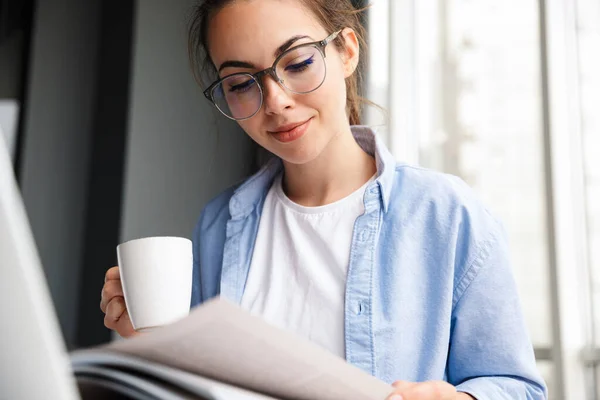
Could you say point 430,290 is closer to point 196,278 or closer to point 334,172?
point 334,172

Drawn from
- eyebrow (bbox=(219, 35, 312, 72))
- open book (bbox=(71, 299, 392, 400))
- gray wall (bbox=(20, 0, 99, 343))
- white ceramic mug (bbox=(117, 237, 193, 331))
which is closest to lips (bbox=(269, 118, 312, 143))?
eyebrow (bbox=(219, 35, 312, 72))

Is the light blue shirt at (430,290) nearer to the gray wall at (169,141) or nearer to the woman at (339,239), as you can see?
the woman at (339,239)

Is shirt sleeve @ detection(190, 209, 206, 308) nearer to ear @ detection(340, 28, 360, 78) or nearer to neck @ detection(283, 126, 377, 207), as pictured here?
neck @ detection(283, 126, 377, 207)

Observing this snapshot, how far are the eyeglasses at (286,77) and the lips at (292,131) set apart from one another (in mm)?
49

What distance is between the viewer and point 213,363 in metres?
0.42

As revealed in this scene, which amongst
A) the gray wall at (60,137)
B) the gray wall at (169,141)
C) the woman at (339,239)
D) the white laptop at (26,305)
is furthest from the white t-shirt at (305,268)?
the gray wall at (60,137)

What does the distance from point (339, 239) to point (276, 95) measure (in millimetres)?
258

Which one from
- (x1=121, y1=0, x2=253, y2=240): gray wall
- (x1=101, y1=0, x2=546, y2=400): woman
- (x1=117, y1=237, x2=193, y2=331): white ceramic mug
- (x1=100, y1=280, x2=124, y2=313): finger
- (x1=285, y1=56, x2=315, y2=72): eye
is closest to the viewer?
(x1=117, y1=237, x2=193, y2=331): white ceramic mug

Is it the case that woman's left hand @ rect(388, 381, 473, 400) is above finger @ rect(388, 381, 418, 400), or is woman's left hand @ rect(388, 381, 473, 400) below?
below

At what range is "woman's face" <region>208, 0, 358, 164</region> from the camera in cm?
103

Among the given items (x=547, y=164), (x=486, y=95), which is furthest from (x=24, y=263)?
(x=486, y=95)

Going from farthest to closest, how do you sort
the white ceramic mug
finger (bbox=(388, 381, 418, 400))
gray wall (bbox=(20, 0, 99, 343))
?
gray wall (bbox=(20, 0, 99, 343)) < the white ceramic mug < finger (bbox=(388, 381, 418, 400))

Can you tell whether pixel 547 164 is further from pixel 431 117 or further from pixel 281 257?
pixel 281 257

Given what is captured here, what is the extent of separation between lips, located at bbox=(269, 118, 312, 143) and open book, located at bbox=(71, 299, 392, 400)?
0.64 m
